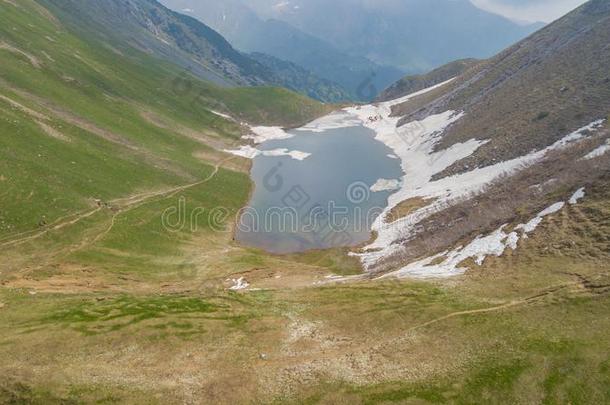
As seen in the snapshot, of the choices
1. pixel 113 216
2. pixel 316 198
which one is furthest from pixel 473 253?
pixel 316 198

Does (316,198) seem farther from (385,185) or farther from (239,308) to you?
(239,308)

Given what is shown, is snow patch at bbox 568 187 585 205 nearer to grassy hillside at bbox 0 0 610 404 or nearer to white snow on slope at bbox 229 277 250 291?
grassy hillside at bbox 0 0 610 404

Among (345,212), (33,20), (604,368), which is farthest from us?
(33,20)

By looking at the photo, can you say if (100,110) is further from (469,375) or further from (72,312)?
(469,375)

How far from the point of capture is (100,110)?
118 m

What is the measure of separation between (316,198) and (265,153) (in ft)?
173

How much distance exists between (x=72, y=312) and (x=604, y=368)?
47.4m

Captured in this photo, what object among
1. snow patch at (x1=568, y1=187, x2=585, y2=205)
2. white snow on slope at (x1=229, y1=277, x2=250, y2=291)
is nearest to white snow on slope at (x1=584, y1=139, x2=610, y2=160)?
snow patch at (x1=568, y1=187, x2=585, y2=205)

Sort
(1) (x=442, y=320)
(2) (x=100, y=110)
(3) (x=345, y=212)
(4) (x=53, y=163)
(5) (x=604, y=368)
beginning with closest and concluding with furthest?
(5) (x=604, y=368) < (1) (x=442, y=320) < (4) (x=53, y=163) < (3) (x=345, y=212) < (2) (x=100, y=110)

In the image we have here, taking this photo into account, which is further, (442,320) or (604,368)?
(442,320)

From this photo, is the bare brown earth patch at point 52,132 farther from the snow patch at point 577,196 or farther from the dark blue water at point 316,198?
the snow patch at point 577,196

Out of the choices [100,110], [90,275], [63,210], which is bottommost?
[90,275]

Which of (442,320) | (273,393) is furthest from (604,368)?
(273,393)

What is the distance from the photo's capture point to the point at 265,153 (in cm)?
16025
